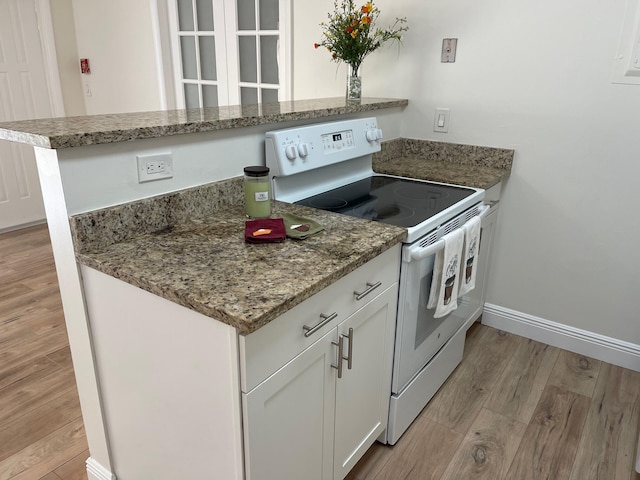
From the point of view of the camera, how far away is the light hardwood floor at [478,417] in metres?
1.79

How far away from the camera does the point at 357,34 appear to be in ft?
7.70

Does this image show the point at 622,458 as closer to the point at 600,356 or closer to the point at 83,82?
the point at 600,356

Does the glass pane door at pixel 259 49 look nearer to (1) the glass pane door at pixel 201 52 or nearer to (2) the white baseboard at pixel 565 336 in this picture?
(1) the glass pane door at pixel 201 52

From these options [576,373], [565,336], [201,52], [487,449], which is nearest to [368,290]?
[487,449]

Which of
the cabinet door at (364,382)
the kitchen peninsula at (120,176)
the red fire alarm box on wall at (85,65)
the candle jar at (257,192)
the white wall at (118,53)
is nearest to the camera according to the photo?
the kitchen peninsula at (120,176)

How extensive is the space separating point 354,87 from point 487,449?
68.5 inches

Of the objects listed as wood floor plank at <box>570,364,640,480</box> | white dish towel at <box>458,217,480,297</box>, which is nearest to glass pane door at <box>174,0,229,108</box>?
white dish towel at <box>458,217,480,297</box>

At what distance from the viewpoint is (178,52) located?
3811 millimetres

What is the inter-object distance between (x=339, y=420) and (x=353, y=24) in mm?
1773

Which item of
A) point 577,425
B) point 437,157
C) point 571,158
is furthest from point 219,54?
point 577,425

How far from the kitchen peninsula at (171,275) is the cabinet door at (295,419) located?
37mm

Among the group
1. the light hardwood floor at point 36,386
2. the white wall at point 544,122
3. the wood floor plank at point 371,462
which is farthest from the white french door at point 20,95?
the wood floor plank at point 371,462

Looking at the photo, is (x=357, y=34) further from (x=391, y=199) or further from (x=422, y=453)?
(x=422, y=453)

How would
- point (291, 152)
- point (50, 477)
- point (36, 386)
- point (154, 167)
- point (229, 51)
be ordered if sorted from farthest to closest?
point (229, 51), point (36, 386), point (291, 152), point (50, 477), point (154, 167)
